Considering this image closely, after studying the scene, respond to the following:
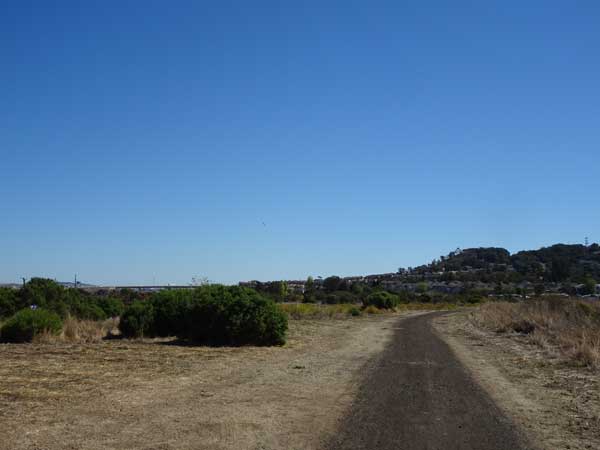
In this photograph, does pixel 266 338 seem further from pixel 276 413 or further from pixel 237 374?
pixel 276 413

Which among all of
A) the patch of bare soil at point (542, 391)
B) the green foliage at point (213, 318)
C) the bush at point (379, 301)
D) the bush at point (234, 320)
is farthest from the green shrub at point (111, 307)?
the bush at point (379, 301)

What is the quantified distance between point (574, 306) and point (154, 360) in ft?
98.1

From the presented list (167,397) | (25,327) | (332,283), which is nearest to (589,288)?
(25,327)

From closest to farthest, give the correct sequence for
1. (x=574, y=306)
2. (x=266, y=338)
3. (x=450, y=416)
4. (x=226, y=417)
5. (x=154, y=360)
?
(x=226, y=417) → (x=450, y=416) → (x=154, y=360) → (x=266, y=338) → (x=574, y=306)

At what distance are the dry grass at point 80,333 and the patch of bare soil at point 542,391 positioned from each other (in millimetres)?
12660

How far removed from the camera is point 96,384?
1248 centimetres

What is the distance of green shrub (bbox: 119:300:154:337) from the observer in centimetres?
2347

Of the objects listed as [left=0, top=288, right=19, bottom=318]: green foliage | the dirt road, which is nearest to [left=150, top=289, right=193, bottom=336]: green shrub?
[left=0, top=288, right=19, bottom=318]: green foliage

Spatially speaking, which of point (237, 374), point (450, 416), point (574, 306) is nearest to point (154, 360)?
point (237, 374)

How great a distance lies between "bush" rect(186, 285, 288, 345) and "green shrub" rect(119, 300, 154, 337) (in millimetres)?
1541

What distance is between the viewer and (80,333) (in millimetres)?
22828

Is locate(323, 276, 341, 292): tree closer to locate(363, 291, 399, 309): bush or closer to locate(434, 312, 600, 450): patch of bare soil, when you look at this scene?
locate(363, 291, 399, 309): bush

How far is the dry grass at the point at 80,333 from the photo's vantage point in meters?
20.9

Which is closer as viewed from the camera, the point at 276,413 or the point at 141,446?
the point at 141,446
